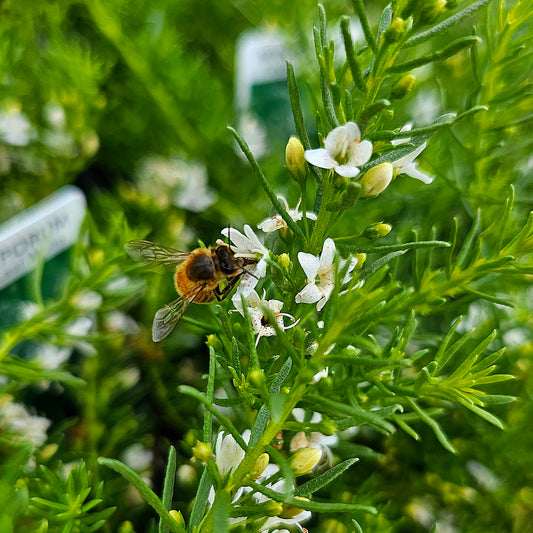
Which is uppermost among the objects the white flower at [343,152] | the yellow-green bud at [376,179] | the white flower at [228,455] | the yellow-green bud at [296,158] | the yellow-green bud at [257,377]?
the white flower at [343,152]

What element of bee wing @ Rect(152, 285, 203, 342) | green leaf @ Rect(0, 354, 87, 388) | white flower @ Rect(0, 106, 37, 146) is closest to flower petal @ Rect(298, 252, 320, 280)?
bee wing @ Rect(152, 285, 203, 342)

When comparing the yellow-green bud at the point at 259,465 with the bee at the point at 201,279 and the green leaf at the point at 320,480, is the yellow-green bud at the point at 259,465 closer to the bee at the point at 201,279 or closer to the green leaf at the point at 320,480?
the green leaf at the point at 320,480

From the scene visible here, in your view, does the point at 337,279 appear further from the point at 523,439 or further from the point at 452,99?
the point at 452,99

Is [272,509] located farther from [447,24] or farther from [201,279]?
[447,24]

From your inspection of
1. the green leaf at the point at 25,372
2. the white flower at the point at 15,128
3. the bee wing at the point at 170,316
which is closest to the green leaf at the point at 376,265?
the bee wing at the point at 170,316

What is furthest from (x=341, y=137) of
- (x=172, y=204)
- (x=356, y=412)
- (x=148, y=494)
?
(x=172, y=204)

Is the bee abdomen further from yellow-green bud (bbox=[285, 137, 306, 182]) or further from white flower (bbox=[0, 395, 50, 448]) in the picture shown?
white flower (bbox=[0, 395, 50, 448])
